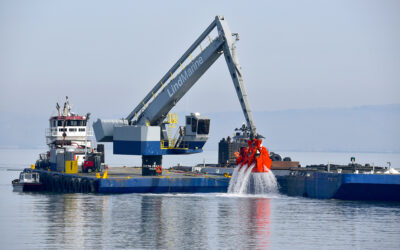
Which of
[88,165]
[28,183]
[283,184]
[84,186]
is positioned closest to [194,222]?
[84,186]

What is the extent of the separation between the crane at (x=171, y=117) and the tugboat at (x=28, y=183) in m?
9.65

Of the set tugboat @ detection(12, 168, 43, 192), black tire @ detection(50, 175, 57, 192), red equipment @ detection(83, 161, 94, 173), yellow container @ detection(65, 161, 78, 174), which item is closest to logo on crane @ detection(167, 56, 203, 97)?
red equipment @ detection(83, 161, 94, 173)

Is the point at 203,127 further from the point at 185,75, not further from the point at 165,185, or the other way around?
the point at 165,185

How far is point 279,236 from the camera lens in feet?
154

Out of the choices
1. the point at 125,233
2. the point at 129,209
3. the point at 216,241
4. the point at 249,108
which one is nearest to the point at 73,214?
the point at 129,209

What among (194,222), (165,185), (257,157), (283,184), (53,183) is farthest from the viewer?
(53,183)

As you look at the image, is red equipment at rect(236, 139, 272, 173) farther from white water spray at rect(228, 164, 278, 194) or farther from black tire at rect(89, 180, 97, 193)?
black tire at rect(89, 180, 97, 193)

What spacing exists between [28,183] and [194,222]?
35.7m

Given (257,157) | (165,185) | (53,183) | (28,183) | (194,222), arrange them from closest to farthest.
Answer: (194,222)
(257,157)
(165,185)
(53,183)
(28,183)

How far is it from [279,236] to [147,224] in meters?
9.67

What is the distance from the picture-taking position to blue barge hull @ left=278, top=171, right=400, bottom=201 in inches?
2532

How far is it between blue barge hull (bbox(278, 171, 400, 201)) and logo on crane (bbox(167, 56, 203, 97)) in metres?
15.1

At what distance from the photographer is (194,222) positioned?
53.0 meters

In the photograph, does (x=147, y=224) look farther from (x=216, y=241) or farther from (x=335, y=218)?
(x=335, y=218)
